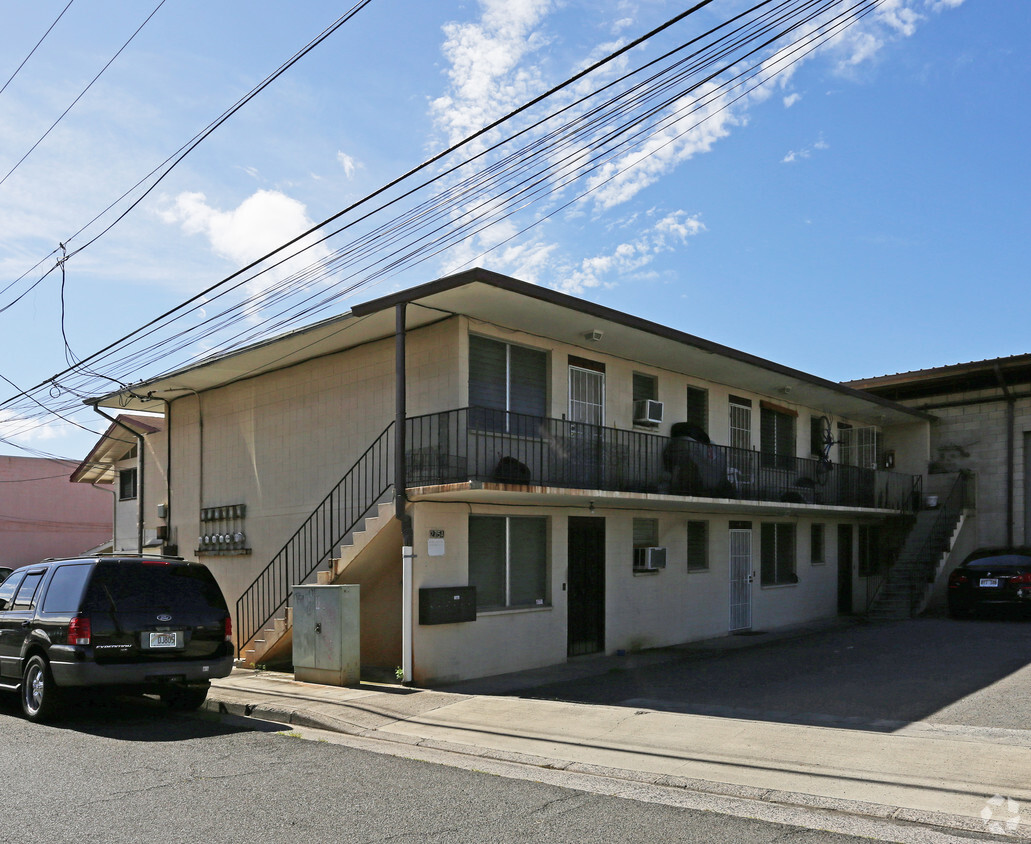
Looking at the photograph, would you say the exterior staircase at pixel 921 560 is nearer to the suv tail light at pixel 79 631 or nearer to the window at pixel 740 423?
the window at pixel 740 423

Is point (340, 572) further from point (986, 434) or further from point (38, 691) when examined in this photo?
point (986, 434)

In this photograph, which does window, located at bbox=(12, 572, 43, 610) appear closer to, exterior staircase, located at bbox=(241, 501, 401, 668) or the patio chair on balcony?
exterior staircase, located at bbox=(241, 501, 401, 668)

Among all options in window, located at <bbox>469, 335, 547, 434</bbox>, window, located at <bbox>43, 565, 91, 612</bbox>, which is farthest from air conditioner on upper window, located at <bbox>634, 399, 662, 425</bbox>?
window, located at <bbox>43, 565, 91, 612</bbox>

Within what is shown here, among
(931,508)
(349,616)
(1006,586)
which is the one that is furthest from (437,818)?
(931,508)

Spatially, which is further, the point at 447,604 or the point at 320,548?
the point at 320,548

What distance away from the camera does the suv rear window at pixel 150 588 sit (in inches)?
376

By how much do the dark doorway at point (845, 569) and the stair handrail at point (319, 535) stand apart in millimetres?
13667

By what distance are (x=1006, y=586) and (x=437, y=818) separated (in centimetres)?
1613

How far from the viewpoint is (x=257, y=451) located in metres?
16.6

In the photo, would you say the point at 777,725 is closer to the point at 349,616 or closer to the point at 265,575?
the point at 349,616

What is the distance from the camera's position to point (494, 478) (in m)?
12.1

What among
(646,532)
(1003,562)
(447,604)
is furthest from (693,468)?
(1003,562)

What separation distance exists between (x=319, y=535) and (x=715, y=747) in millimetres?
8412

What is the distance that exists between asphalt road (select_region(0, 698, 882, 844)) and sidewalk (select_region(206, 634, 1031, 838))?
727 millimetres
